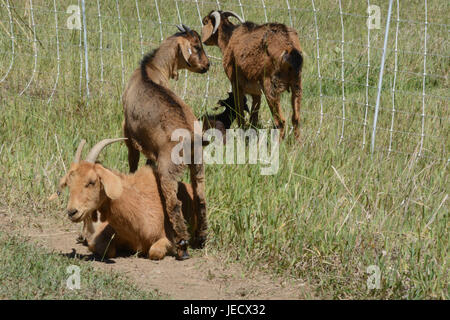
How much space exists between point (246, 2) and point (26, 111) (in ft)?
19.1

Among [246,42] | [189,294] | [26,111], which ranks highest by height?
[246,42]

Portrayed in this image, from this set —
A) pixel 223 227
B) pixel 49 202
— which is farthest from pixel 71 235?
pixel 223 227

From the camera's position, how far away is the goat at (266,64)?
7.91m

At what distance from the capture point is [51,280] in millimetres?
5113

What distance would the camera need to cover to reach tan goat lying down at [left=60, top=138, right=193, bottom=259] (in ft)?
18.0

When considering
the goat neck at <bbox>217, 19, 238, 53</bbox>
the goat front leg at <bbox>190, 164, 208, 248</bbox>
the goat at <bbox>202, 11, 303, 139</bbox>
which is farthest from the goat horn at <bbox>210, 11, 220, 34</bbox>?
the goat front leg at <bbox>190, 164, 208, 248</bbox>

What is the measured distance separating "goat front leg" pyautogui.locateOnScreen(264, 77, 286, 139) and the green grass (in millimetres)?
3164

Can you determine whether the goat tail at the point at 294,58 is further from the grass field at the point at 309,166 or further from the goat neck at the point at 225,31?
the goat neck at the point at 225,31

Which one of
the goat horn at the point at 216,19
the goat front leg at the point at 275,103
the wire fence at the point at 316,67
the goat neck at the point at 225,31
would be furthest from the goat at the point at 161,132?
the goat neck at the point at 225,31

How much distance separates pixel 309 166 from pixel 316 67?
12.6 ft

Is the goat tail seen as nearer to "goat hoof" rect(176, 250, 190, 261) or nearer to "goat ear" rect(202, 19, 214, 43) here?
"goat ear" rect(202, 19, 214, 43)

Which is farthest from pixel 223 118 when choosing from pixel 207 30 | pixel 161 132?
pixel 161 132

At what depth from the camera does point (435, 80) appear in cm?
1061

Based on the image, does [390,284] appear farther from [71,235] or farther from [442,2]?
[442,2]
